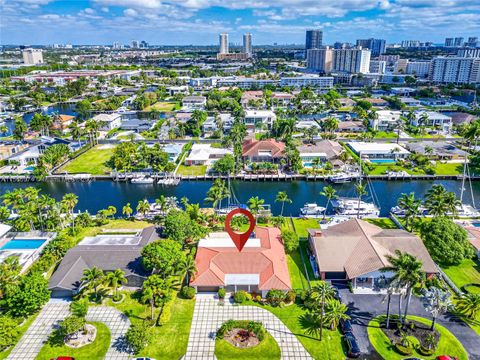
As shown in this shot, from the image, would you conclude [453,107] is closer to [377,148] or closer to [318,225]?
[377,148]

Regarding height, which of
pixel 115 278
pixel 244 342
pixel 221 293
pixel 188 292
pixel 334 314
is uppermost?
pixel 115 278

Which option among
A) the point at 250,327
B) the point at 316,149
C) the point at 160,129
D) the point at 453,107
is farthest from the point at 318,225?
the point at 453,107

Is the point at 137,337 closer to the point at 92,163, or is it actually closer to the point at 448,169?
the point at 92,163

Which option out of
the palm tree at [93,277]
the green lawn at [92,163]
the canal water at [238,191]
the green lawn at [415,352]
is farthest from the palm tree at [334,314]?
the green lawn at [92,163]

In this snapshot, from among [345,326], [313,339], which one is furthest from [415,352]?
[313,339]

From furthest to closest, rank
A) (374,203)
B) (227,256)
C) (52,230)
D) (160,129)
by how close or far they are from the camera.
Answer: (160,129) < (374,203) < (52,230) < (227,256)
